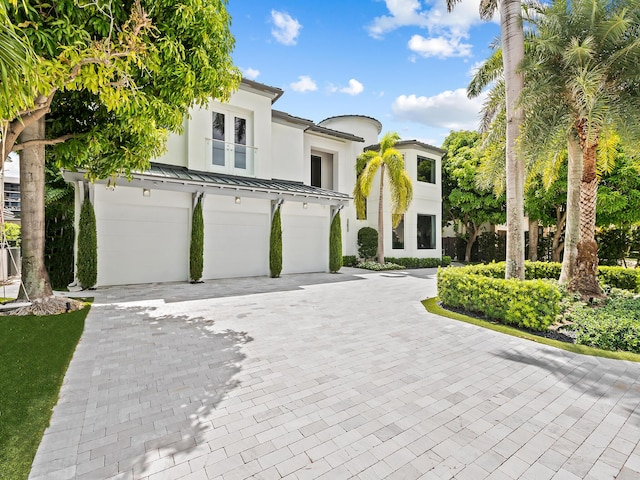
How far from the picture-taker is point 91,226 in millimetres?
9812

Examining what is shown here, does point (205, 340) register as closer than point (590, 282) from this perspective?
Yes

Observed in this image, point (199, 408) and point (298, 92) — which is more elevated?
point (298, 92)

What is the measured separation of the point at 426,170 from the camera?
20797mm

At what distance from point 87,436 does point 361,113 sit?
21.4 meters

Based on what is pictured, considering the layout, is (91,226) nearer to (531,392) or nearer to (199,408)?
(199,408)

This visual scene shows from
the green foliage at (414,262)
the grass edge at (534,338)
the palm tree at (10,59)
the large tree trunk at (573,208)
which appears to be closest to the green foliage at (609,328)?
the grass edge at (534,338)

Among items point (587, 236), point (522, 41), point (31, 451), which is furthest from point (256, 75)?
point (31, 451)

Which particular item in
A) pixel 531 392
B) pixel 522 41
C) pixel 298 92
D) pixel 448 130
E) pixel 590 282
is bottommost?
pixel 531 392

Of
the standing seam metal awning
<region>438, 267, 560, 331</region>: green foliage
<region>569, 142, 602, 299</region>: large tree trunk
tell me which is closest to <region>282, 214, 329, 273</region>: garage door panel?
the standing seam metal awning

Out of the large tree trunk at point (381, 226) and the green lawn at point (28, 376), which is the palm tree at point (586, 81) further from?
the green lawn at point (28, 376)

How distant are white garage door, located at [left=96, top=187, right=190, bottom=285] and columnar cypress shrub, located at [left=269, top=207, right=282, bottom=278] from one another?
338cm

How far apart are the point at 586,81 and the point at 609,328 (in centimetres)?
491

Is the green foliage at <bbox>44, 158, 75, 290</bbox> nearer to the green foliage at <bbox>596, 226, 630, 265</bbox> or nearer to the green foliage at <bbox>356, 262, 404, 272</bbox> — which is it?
the green foliage at <bbox>356, 262, 404, 272</bbox>

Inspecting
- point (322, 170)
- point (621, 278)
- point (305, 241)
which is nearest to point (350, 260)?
point (305, 241)
